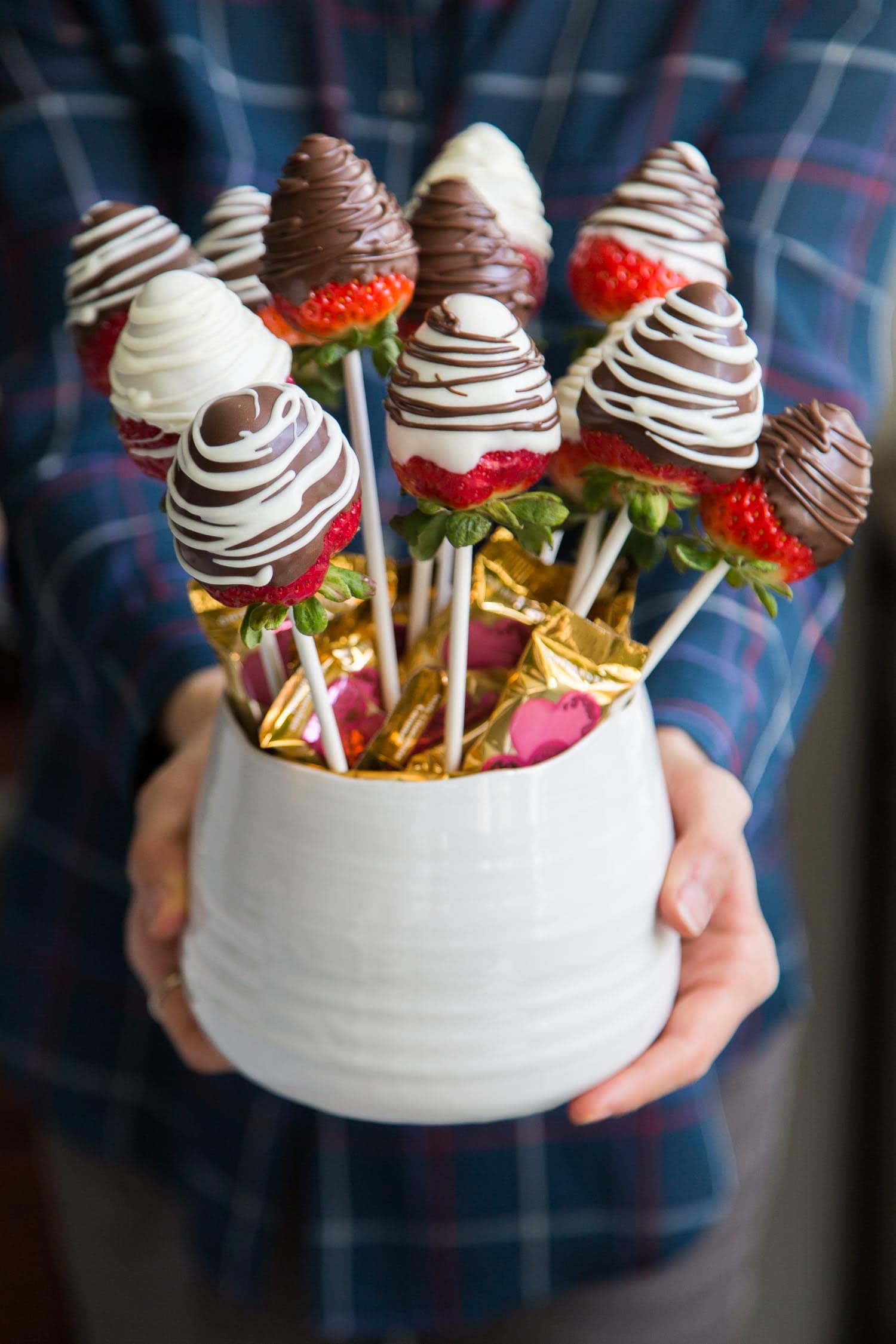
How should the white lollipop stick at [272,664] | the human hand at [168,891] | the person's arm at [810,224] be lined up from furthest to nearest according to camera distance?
1. the person's arm at [810,224]
2. the human hand at [168,891]
3. the white lollipop stick at [272,664]

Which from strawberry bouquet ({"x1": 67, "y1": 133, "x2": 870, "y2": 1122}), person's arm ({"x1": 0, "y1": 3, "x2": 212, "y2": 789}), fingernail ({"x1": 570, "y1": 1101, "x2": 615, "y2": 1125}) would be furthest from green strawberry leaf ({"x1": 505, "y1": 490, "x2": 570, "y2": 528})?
person's arm ({"x1": 0, "y1": 3, "x2": 212, "y2": 789})

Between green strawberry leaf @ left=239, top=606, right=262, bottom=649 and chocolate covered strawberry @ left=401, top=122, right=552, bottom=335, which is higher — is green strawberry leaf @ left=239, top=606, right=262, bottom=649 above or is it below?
below

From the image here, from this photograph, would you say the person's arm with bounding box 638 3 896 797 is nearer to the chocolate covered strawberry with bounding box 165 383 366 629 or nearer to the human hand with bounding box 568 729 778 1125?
the human hand with bounding box 568 729 778 1125

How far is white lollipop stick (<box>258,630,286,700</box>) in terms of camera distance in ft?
1.32

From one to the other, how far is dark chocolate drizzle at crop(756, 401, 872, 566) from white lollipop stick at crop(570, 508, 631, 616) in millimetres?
44

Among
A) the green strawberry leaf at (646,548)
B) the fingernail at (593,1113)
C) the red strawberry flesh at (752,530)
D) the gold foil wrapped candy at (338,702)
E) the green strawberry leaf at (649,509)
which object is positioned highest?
the green strawberry leaf at (649,509)

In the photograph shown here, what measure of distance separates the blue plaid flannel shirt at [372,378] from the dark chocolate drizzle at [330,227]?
1.06 feet

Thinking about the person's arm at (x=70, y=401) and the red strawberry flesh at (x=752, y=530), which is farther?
the person's arm at (x=70, y=401)

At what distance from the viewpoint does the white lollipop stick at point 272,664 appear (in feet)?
1.32

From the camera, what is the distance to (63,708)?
0.80m

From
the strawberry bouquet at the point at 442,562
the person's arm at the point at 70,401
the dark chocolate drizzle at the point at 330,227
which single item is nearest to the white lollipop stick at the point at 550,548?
the strawberry bouquet at the point at 442,562

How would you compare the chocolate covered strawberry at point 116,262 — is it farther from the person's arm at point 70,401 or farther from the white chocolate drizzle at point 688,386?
the person's arm at point 70,401

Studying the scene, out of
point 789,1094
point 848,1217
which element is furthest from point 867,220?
point 848,1217

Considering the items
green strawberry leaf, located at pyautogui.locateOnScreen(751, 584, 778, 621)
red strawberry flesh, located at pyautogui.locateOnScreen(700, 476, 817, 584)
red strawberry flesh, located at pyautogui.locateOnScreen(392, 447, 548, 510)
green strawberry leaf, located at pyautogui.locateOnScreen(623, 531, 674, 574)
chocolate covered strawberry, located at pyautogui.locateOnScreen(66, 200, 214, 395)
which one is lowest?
green strawberry leaf, located at pyautogui.locateOnScreen(623, 531, 674, 574)
